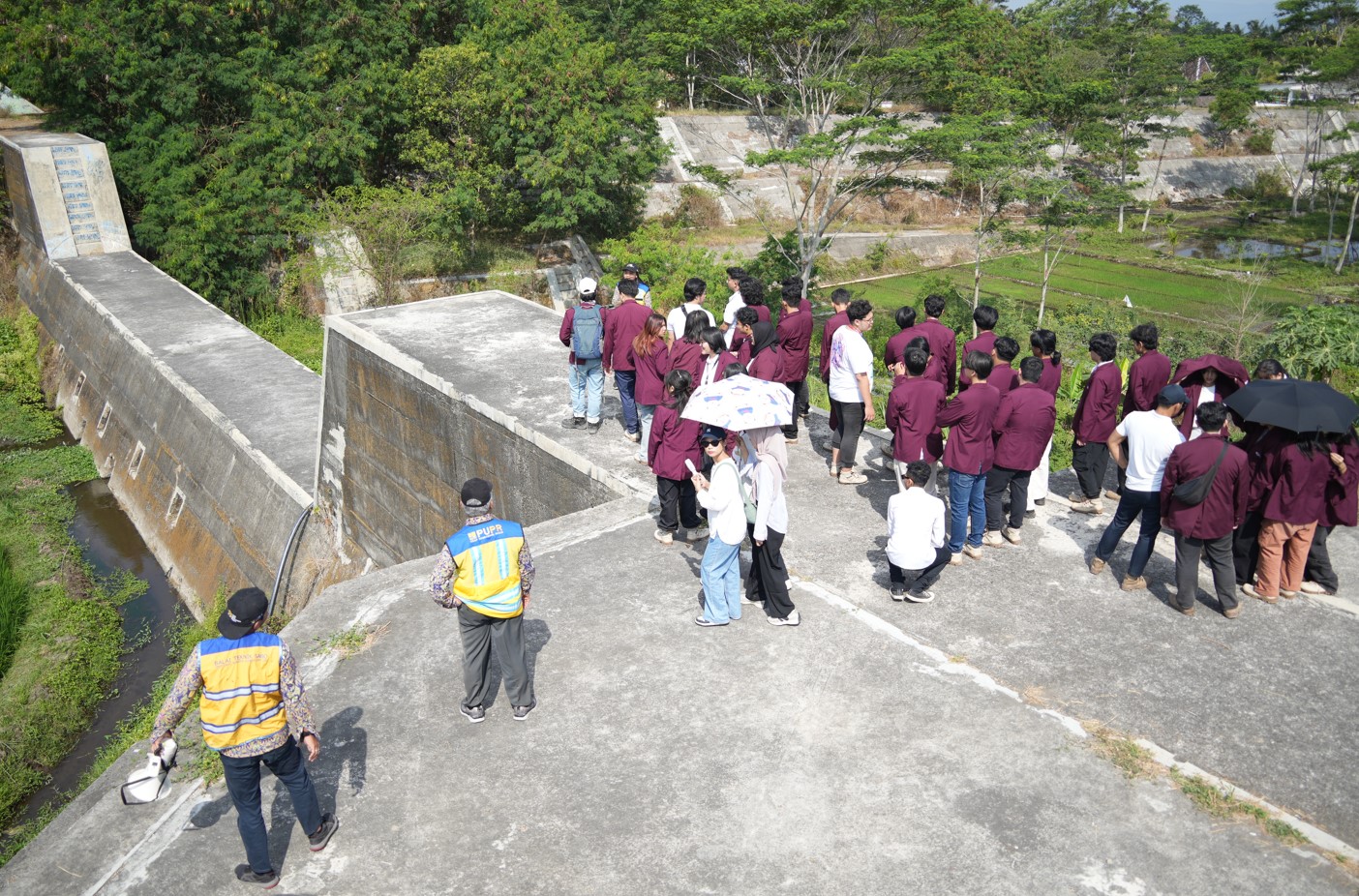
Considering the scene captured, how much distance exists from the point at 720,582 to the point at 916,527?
1244 millimetres

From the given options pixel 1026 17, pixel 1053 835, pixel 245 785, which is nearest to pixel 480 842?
pixel 245 785

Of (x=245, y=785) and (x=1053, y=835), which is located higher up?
(x=245, y=785)

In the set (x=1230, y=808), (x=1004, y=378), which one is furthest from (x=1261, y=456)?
(x=1230, y=808)

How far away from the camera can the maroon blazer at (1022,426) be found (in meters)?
6.73

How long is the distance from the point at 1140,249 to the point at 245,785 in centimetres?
4035

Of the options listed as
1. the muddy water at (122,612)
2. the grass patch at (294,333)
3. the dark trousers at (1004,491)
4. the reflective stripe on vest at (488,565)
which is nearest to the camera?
the reflective stripe on vest at (488,565)

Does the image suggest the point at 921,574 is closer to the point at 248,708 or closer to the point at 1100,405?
the point at 1100,405

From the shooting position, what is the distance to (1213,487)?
5.88 m

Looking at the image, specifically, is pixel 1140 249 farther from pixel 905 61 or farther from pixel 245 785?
pixel 245 785

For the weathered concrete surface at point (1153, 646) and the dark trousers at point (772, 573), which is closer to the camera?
the weathered concrete surface at point (1153, 646)

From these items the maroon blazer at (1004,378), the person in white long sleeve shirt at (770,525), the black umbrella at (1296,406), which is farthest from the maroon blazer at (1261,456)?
the person in white long sleeve shirt at (770,525)

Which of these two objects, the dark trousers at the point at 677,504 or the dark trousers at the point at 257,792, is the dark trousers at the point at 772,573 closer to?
the dark trousers at the point at 677,504

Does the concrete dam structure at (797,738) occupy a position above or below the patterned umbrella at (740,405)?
below

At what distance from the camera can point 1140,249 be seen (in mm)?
38125
